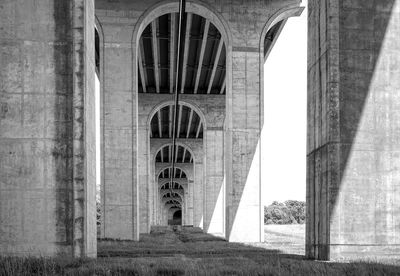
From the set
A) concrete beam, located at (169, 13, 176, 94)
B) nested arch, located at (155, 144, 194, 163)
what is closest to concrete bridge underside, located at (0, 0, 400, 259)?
concrete beam, located at (169, 13, 176, 94)

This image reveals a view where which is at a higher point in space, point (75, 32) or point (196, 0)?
point (196, 0)

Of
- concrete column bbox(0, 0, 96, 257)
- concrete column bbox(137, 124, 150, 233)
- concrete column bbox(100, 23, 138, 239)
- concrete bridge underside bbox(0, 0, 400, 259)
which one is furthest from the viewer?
concrete column bbox(137, 124, 150, 233)

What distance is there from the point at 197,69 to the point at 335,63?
25983 mm

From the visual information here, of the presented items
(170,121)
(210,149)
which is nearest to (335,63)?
(210,149)

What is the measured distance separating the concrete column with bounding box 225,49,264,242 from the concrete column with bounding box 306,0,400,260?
39.3 feet

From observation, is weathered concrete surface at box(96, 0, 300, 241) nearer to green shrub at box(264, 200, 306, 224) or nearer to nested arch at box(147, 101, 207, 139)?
nested arch at box(147, 101, 207, 139)

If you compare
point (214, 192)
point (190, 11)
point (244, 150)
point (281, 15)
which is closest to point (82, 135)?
point (244, 150)

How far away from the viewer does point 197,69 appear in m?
38.5

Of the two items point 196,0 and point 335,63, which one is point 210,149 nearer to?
point 196,0

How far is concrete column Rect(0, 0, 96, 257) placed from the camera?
1175 cm

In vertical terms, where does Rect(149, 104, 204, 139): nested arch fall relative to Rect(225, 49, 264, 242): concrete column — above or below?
above

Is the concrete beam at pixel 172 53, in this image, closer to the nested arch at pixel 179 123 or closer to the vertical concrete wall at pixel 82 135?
the nested arch at pixel 179 123

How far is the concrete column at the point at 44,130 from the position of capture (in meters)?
11.8

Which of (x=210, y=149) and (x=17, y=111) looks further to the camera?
(x=210, y=149)
